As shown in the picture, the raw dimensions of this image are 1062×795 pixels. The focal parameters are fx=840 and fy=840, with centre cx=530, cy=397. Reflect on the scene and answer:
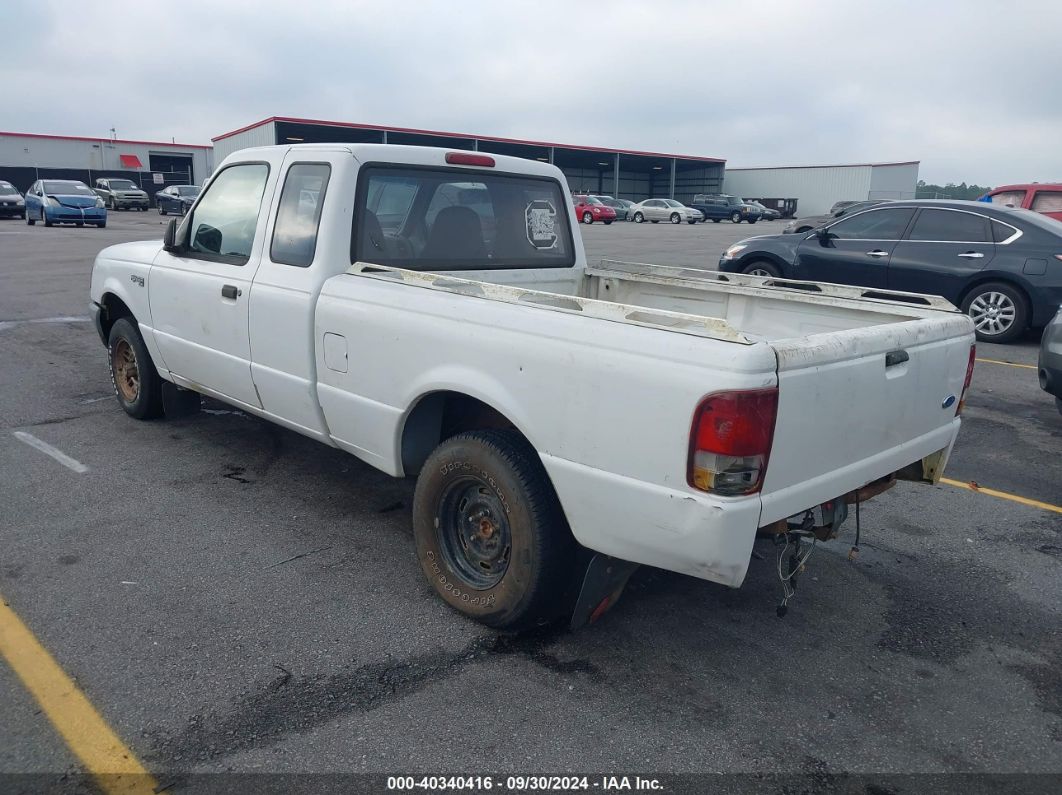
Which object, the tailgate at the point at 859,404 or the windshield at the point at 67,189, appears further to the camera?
Answer: the windshield at the point at 67,189

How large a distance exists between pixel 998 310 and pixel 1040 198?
178 inches

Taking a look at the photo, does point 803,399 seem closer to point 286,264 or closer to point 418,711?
point 418,711

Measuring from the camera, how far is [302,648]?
3.24 m

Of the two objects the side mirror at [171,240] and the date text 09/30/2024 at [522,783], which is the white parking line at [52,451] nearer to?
the side mirror at [171,240]

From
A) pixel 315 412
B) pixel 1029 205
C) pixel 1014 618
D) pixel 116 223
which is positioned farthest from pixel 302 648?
pixel 116 223

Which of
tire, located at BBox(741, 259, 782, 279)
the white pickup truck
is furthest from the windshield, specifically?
the white pickup truck

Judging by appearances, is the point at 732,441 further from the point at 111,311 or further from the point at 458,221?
the point at 111,311

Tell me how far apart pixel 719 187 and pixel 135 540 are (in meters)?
65.3

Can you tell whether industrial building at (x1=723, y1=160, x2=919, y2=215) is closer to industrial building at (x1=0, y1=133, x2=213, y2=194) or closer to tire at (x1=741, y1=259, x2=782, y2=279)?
industrial building at (x1=0, y1=133, x2=213, y2=194)

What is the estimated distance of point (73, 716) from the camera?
2.79 meters

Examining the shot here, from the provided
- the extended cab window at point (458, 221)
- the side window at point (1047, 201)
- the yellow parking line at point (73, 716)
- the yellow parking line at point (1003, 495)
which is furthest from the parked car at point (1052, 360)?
the side window at point (1047, 201)

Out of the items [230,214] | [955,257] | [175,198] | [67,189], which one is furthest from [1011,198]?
[175,198]

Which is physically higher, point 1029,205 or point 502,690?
point 1029,205

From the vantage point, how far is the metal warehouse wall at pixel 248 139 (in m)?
39.8
